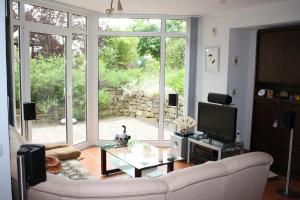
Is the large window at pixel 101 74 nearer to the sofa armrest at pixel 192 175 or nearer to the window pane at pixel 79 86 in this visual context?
the window pane at pixel 79 86

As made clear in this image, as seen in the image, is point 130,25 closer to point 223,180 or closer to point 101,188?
point 223,180

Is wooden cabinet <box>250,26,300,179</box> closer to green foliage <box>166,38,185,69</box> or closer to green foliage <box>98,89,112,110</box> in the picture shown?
green foliage <box>166,38,185,69</box>

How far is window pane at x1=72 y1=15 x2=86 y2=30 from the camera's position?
5082 millimetres

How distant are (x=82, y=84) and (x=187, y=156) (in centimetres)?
244

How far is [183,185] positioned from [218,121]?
2.65m

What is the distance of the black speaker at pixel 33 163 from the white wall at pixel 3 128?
0.27m

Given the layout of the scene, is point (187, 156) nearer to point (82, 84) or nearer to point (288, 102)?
point (288, 102)

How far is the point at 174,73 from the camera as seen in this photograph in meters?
5.78

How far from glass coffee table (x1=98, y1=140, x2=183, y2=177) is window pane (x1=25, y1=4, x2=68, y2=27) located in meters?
2.31

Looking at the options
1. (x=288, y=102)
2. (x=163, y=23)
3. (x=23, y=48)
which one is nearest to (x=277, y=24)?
(x=288, y=102)

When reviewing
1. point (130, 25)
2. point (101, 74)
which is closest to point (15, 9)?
point (101, 74)

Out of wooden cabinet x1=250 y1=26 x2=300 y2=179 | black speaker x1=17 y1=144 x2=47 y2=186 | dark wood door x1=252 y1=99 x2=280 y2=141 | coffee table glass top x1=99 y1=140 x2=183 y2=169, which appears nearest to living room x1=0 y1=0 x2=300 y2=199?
wooden cabinet x1=250 y1=26 x2=300 y2=179

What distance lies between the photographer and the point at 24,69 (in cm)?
424

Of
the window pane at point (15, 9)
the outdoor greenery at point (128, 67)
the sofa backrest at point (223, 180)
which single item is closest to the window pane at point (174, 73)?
the outdoor greenery at point (128, 67)
